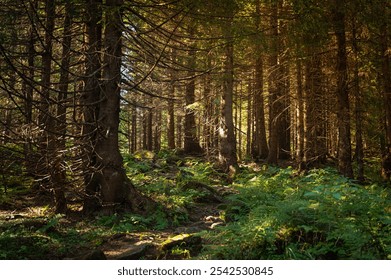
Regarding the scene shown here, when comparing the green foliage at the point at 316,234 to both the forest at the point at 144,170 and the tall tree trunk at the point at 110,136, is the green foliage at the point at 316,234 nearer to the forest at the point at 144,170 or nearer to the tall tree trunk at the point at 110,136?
the forest at the point at 144,170

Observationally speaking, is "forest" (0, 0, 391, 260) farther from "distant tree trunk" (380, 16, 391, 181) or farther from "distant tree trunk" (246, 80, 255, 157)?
"distant tree trunk" (246, 80, 255, 157)

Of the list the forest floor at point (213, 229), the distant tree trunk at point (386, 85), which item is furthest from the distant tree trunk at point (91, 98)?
the distant tree trunk at point (386, 85)

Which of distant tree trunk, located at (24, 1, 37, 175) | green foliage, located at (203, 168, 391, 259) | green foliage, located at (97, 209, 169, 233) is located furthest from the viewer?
green foliage, located at (97, 209, 169, 233)

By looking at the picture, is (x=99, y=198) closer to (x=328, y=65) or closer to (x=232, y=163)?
(x=232, y=163)

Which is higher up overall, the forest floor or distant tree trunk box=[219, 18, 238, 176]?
distant tree trunk box=[219, 18, 238, 176]

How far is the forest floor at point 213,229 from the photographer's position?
5.04 meters

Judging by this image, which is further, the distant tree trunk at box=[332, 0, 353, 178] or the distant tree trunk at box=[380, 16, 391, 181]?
the distant tree trunk at box=[380, 16, 391, 181]

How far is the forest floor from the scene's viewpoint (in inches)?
198

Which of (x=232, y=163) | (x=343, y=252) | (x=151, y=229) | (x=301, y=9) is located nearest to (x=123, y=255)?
(x=151, y=229)

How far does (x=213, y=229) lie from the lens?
7535 millimetres

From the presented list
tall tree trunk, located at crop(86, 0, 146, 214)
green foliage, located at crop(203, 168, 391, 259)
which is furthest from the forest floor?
tall tree trunk, located at crop(86, 0, 146, 214)

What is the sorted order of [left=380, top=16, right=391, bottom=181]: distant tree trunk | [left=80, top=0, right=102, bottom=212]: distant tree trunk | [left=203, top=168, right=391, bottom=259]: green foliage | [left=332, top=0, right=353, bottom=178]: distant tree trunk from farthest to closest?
[left=380, top=16, right=391, bottom=181]: distant tree trunk
[left=332, top=0, right=353, bottom=178]: distant tree trunk
[left=80, top=0, right=102, bottom=212]: distant tree trunk
[left=203, top=168, right=391, bottom=259]: green foliage

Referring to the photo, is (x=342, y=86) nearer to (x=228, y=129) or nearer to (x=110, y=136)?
(x=228, y=129)

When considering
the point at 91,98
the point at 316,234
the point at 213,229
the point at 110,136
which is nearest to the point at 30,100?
the point at 110,136
